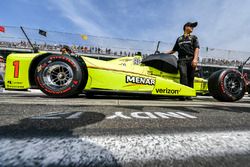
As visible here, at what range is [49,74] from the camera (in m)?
3.00

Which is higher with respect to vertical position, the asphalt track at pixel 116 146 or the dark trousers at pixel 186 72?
the dark trousers at pixel 186 72

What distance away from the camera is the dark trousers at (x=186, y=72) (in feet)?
11.7

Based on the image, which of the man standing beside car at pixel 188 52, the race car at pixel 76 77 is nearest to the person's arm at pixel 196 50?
the man standing beside car at pixel 188 52

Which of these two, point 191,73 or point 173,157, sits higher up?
point 191,73

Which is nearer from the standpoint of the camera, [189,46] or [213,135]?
[213,135]

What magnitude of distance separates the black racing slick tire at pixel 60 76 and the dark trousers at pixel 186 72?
6.00 feet

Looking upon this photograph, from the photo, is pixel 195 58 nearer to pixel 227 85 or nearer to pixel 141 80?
pixel 227 85

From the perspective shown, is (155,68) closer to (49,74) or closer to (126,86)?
(126,86)

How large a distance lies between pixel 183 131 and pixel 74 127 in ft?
1.86

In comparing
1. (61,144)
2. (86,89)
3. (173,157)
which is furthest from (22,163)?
(86,89)

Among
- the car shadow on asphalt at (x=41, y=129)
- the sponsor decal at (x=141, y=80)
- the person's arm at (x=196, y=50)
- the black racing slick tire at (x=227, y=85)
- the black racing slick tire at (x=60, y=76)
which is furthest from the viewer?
the person's arm at (x=196, y=50)

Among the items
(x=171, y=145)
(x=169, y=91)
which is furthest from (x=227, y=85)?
(x=171, y=145)

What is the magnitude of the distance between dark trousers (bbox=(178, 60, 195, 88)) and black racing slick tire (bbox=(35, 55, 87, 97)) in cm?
183

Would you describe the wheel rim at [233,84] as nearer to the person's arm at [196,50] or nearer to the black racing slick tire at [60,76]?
the person's arm at [196,50]
